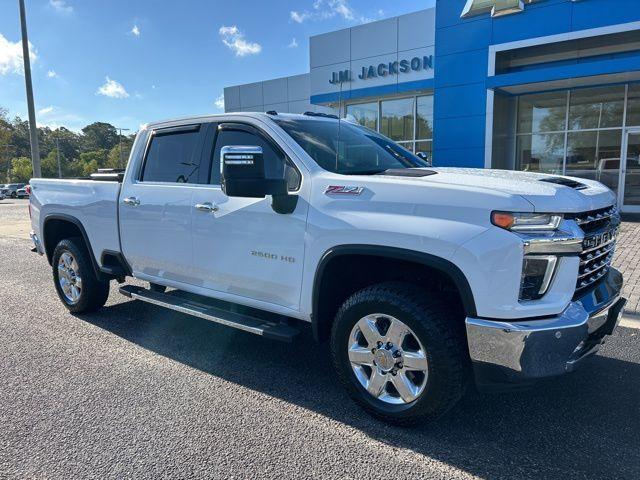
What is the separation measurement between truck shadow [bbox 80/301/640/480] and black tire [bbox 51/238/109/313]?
92cm

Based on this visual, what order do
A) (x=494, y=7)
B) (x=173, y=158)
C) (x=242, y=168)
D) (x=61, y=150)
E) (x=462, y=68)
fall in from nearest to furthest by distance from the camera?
1. (x=242, y=168)
2. (x=173, y=158)
3. (x=494, y=7)
4. (x=462, y=68)
5. (x=61, y=150)

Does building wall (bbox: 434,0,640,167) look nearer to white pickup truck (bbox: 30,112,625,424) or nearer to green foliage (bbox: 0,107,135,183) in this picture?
white pickup truck (bbox: 30,112,625,424)

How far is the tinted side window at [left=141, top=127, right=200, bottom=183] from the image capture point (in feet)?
13.8

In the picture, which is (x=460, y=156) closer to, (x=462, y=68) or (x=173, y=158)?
(x=462, y=68)

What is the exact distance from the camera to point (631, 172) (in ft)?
43.5

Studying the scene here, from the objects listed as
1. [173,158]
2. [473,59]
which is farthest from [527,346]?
[473,59]

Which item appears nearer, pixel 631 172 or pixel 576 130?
pixel 631 172

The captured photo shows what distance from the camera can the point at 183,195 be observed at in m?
4.05

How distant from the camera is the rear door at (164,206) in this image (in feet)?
13.4

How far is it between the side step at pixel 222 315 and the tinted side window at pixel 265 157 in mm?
1004

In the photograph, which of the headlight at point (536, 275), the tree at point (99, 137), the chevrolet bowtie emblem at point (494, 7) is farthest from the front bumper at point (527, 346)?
the tree at point (99, 137)

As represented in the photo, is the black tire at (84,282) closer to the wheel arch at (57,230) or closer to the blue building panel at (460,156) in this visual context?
the wheel arch at (57,230)

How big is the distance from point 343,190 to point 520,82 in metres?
11.8

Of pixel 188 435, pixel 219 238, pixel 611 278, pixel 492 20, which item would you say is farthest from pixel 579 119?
pixel 188 435
